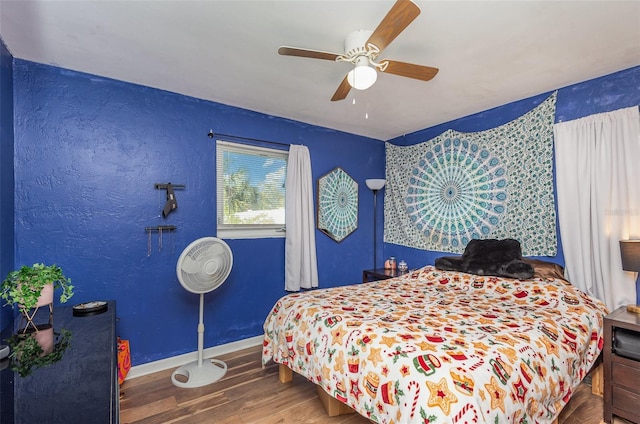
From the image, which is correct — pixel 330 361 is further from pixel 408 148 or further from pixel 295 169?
pixel 408 148

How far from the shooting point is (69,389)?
3.18ft

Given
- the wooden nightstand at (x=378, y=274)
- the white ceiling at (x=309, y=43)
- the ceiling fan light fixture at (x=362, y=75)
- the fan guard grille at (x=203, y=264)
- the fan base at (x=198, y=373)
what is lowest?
the fan base at (x=198, y=373)

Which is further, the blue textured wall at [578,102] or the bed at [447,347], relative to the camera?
the blue textured wall at [578,102]

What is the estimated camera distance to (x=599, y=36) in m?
1.89

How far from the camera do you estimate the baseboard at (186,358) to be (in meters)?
2.52

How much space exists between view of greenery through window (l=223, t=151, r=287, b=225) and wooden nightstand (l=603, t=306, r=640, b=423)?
2.78 metres

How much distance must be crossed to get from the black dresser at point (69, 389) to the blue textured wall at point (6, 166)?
2.56 ft

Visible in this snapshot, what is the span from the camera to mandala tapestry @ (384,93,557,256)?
8.95 ft

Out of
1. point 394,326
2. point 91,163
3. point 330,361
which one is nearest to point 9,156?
point 91,163

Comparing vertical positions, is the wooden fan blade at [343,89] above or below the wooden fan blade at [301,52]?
below

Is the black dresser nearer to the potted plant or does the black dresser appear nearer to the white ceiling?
the potted plant

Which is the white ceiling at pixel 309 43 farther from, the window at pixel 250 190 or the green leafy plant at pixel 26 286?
the green leafy plant at pixel 26 286

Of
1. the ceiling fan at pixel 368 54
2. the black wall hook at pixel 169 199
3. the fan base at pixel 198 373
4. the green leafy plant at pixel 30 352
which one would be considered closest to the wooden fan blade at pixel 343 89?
the ceiling fan at pixel 368 54

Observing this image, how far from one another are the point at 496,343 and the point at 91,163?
2975 millimetres
